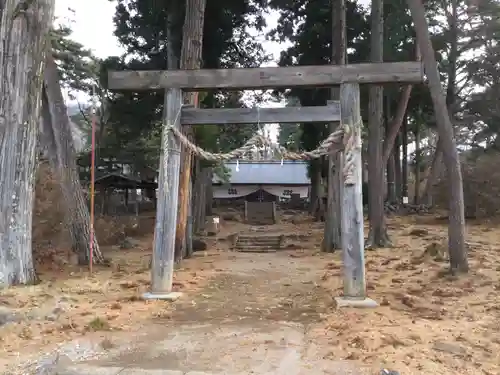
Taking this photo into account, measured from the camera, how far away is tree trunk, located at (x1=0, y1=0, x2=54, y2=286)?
314 inches

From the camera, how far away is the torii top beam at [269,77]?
7617 mm

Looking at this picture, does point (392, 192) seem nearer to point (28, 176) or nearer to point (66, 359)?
point (28, 176)

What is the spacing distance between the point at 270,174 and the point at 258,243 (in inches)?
829

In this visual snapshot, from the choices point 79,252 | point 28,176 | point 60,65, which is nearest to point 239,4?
point 79,252

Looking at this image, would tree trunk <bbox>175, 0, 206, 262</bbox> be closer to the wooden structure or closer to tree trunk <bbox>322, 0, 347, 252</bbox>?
tree trunk <bbox>322, 0, 347, 252</bbox>

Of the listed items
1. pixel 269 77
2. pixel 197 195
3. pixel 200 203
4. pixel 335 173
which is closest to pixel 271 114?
pixel 269 77

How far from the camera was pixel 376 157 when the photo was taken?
49.3ft

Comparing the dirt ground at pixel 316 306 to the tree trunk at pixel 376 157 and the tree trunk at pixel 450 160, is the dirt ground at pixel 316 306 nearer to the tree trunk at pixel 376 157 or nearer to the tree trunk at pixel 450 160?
the tree trunk at pixel 450 160

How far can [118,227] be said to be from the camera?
18688 mm

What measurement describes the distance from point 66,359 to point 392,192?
81.2ft

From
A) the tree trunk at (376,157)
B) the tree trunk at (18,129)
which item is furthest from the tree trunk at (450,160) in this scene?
the tree trunk at (18,129)

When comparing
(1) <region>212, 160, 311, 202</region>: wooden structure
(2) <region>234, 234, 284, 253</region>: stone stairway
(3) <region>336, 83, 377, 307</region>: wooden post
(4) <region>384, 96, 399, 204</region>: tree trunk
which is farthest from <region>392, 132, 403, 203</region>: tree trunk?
(3) <region>336, 83, 377, 307</region>: wooden post

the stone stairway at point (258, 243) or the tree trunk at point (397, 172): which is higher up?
the tree trunk at point (397, 172)

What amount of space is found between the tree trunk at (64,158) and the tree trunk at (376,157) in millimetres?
7919
